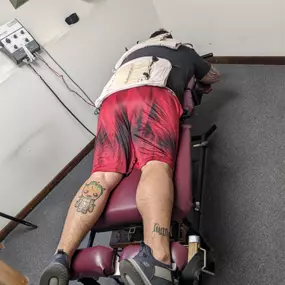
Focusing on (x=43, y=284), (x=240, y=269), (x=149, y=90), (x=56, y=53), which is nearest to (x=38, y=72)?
(x=56, y=53)

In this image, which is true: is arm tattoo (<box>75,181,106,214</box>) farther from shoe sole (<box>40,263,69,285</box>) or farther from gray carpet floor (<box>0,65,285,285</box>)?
gray carpet floor (<box>0,65,285,285</box>)

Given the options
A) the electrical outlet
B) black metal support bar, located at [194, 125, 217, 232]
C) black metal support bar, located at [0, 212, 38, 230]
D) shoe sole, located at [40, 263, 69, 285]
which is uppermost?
the electrical outlet

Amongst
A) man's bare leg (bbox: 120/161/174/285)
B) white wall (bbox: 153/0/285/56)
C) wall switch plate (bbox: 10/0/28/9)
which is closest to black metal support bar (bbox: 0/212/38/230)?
man's bare leg (bbox: 120/161/174/285)

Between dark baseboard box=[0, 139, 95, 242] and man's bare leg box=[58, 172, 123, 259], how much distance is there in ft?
2.86

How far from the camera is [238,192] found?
174 centimetres

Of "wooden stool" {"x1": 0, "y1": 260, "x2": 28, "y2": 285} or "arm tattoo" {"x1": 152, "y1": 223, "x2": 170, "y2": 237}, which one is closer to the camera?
"arm tattoo" {"x1": 152, "y1": 223, "x2": 170, "y2": 237}

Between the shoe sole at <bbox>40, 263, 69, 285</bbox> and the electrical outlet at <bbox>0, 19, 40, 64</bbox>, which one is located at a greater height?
the electrical outlet at <bbox>0, 19, 40, 64</bbox>

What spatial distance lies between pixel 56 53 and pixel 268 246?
163 cm

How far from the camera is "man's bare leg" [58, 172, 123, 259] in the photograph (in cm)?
137

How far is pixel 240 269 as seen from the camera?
4.76ft

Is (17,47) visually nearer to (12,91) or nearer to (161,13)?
(12,91)

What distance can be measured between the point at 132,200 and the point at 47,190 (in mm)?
1061

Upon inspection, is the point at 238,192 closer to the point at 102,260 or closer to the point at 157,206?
the point at 157,206

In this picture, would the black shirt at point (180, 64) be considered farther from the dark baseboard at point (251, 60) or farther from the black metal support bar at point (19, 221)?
Result: the black metal support bar at point (19, 221)
